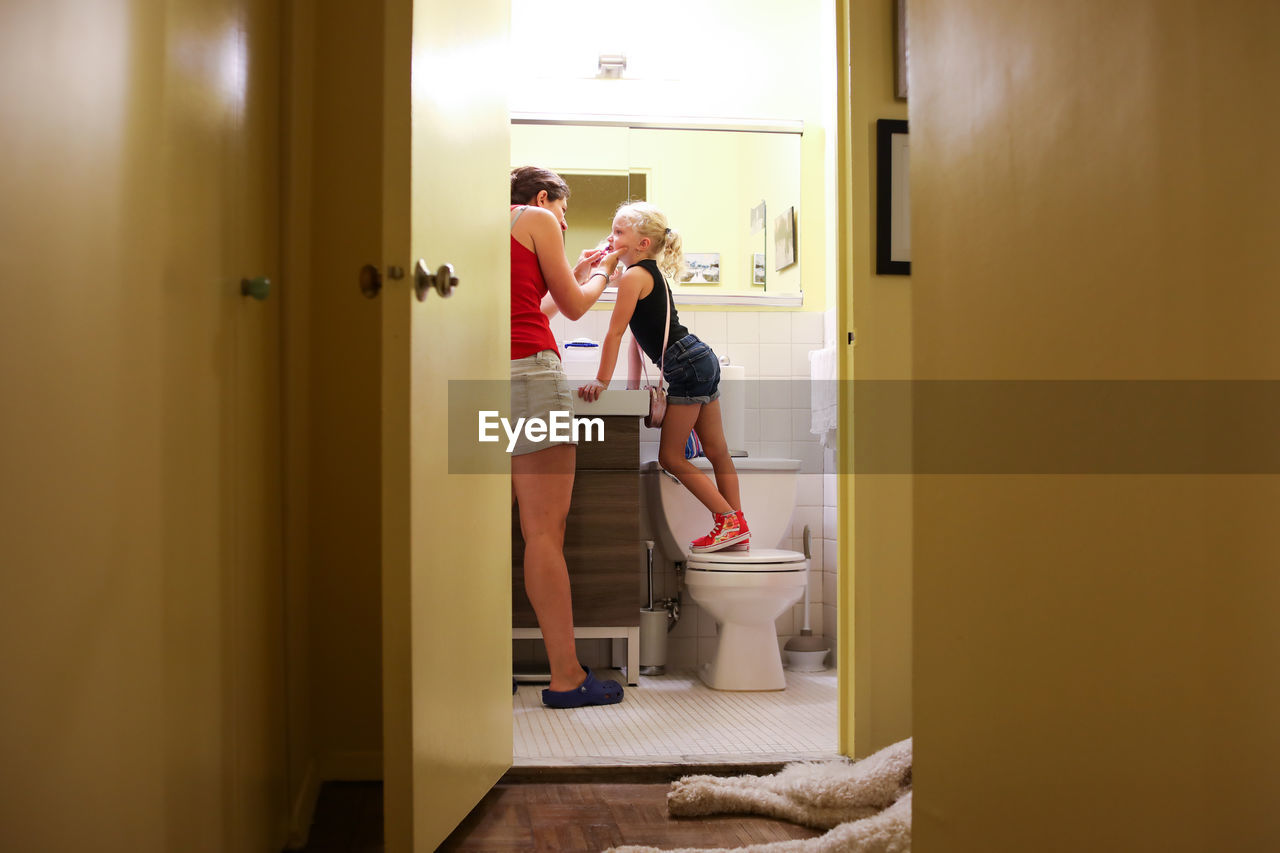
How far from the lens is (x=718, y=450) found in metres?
3.21

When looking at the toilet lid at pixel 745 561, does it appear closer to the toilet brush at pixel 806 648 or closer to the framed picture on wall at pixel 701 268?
the toilet brush at pixel 806 648

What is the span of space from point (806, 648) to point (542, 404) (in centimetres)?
145

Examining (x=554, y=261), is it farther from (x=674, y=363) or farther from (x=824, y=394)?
(x=824, y=394)

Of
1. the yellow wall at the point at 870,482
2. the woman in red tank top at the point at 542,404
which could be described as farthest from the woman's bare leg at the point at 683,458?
the yellow wall at the point at 870,482

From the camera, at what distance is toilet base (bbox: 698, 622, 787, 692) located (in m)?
3.03

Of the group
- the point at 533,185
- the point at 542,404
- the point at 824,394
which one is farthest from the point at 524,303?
the point at 824,394

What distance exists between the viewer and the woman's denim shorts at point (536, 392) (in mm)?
2438

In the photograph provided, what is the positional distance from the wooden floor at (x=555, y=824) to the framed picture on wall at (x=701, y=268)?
199cm

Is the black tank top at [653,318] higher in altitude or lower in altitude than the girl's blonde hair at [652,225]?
lower
